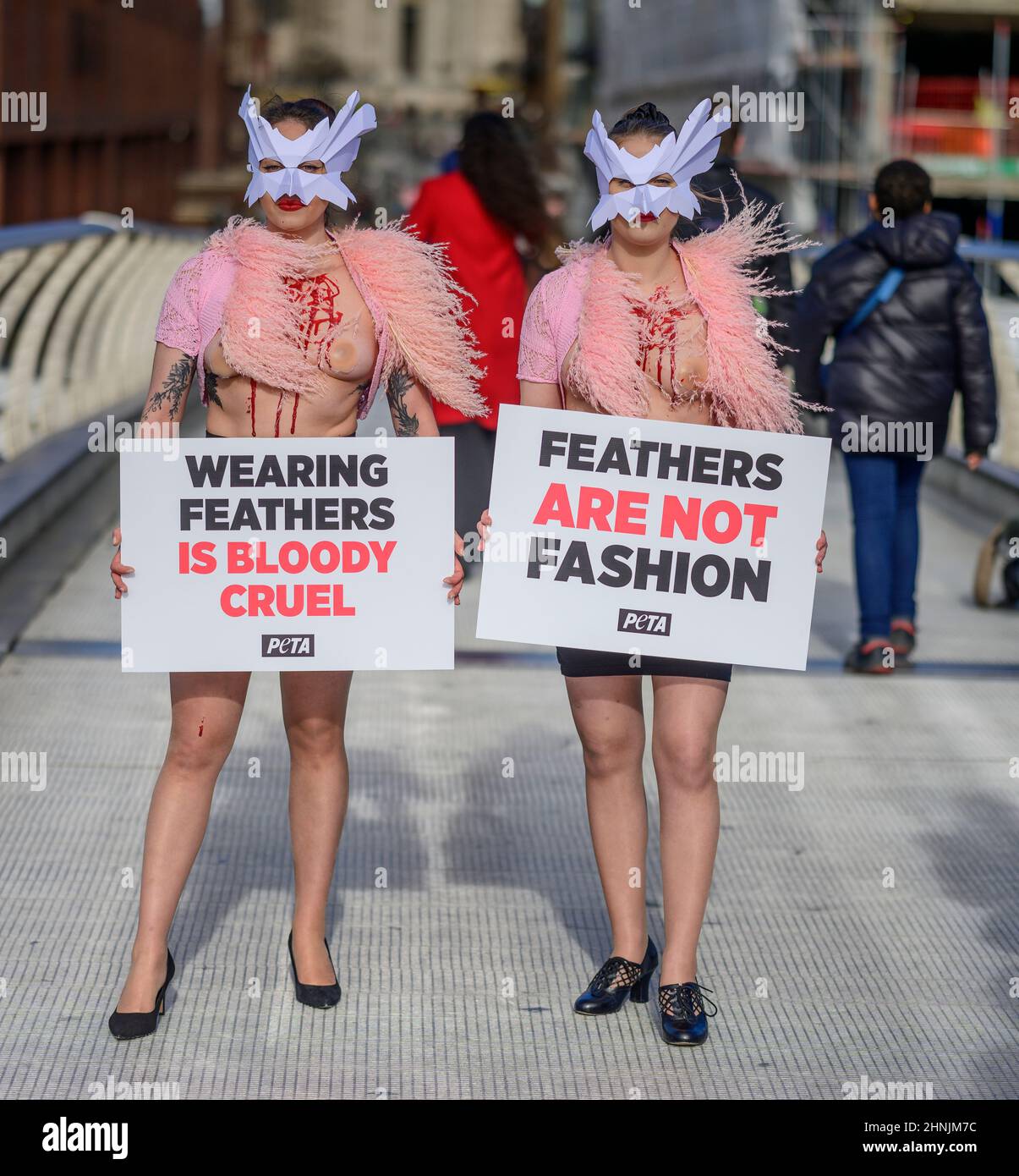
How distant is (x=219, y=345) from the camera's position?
4141mm

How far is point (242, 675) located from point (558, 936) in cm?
112

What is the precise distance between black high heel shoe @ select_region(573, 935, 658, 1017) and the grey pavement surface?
0.03 m

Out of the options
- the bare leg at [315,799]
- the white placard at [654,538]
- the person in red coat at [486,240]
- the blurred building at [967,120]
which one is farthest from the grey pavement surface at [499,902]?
the blurred building at [967,120]

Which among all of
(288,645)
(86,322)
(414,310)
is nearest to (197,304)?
(414,310)

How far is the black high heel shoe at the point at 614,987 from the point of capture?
14.4 ft

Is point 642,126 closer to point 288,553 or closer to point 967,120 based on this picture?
point 288,553

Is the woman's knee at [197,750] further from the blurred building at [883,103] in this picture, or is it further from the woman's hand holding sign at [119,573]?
the blurred building at [883,103]

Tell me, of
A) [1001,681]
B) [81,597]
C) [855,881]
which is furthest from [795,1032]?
[81,597]

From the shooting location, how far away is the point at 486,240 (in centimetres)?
805

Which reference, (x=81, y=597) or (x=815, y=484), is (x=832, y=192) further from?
(x=815, y=484)

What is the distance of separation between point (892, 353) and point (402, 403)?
12.4 feet

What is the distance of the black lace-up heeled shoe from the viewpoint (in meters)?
4.21

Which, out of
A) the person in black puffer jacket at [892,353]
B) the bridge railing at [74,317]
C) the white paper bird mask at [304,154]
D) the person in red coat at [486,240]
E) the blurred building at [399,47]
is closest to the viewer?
the white paper bird mask at [304,154]

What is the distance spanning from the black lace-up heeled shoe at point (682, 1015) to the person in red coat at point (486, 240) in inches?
150
